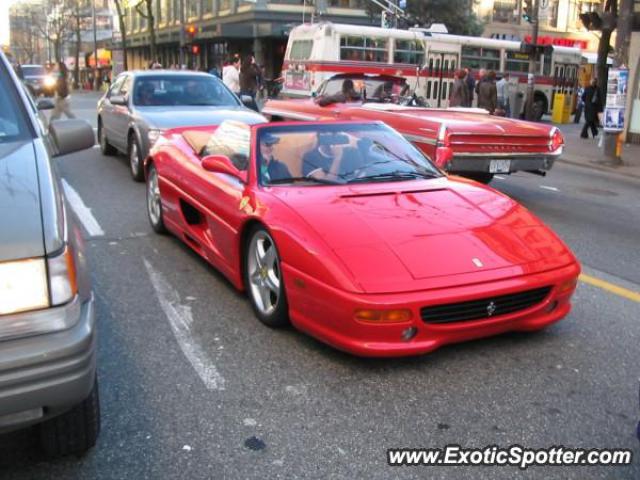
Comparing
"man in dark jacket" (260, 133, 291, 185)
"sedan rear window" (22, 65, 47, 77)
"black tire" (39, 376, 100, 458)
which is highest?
"sedan rear window" (22, 65, 47, 77)

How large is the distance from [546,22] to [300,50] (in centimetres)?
3157

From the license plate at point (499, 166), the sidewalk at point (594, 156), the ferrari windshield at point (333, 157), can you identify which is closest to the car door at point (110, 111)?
the license plate at point (499, 166)

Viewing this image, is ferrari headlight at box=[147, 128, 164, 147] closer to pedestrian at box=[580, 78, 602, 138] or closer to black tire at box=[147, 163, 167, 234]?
black tire at box=[147, 163, 167, 234]

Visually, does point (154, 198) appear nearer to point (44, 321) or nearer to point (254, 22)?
point (44, 321)

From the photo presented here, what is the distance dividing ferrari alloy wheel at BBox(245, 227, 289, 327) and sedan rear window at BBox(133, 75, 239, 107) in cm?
628

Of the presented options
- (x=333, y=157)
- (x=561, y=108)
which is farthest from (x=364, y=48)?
(x=333, y=157)

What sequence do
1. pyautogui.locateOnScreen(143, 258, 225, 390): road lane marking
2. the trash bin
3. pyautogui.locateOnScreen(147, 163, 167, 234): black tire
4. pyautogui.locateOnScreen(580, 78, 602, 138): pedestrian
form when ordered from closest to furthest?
pyautogui.locateOnScreen(143, 258, 225, 390): road lane marking → pyautogui.locateOnScreen(147, 163, 167, 234): black tire → pyautogui.locateOnScreen(580, 78, 602, 138): pedestrian → the trash bin

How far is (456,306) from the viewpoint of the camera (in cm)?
363

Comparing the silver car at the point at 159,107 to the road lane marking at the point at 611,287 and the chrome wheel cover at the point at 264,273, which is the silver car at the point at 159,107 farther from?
the road lane marking at the point at 611,287

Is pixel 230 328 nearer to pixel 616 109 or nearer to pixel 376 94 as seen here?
pixel 376 94

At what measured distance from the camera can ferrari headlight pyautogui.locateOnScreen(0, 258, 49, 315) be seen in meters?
2.36

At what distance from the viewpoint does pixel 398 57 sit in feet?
76.1

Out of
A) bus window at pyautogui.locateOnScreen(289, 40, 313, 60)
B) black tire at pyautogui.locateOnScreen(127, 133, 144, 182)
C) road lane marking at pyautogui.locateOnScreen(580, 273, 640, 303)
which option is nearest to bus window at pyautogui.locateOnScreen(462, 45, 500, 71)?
bus window at pyautogui.locateOnScreen(289, 40, 313, 60)

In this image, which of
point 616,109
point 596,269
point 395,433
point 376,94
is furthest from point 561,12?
point 395,433
